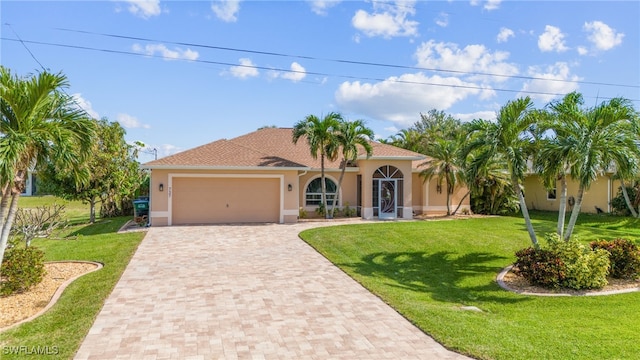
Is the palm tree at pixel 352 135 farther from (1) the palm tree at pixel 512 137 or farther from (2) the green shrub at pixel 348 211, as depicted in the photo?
(1) the palm tree at pixel 512 137

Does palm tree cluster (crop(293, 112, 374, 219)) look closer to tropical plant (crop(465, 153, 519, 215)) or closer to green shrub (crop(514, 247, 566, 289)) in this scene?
tropical plant (crop(465, 153, 519, 215))

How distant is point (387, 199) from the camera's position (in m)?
22.7

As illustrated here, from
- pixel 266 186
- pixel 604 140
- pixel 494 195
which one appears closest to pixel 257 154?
pixel 266 186

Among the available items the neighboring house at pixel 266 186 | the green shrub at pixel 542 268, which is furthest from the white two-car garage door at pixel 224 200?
the green shrub at pixel 542 268

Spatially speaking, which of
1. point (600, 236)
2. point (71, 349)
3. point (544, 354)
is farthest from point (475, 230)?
point (71, 349)

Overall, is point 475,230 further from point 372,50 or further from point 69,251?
point 69,251

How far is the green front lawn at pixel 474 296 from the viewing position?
6070mm

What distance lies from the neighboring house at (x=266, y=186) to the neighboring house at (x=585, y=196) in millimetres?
8505

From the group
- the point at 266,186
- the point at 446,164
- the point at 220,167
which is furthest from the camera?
the point at 446,164

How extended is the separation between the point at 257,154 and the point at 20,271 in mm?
13844

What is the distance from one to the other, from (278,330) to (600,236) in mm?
15024

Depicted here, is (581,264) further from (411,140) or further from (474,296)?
(411,140)

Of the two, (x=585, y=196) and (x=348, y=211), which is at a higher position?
(x=585, y=196)

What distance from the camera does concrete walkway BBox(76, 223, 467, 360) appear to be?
567cm
